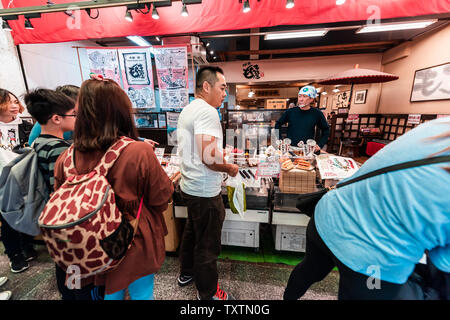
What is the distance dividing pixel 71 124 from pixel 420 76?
8377 millimetres

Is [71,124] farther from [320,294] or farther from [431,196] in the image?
[320,294]

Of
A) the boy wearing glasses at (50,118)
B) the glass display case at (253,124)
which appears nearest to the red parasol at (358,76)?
the glass display case at (253,124)

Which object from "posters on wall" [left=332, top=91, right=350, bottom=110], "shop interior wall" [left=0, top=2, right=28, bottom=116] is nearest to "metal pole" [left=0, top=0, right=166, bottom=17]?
"shop interior wall" [left=0, top=2, right=28, bottom=116]

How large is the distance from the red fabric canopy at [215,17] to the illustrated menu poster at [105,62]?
30 cm

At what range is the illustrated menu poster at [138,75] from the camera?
3086mm

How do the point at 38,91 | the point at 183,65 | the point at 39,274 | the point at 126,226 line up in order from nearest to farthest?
the point at 126,226 < the point at 38,91 < the point at 39,274 < the point at 183,65

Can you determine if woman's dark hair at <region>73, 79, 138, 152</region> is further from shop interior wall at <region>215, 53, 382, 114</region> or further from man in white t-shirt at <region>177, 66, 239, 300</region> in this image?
shop interior wall at <region>215, 53, 382, 114</region>

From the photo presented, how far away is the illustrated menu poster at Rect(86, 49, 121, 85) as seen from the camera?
314 cm

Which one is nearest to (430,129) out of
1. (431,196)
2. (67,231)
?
(431,196)

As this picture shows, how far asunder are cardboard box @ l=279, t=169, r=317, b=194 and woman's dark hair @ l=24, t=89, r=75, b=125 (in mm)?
1895

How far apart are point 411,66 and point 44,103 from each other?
8.94 m

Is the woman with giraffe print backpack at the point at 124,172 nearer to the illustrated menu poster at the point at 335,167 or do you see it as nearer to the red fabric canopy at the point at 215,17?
the illustrated menu poster at the point at 335,167

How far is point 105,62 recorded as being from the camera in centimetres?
317
